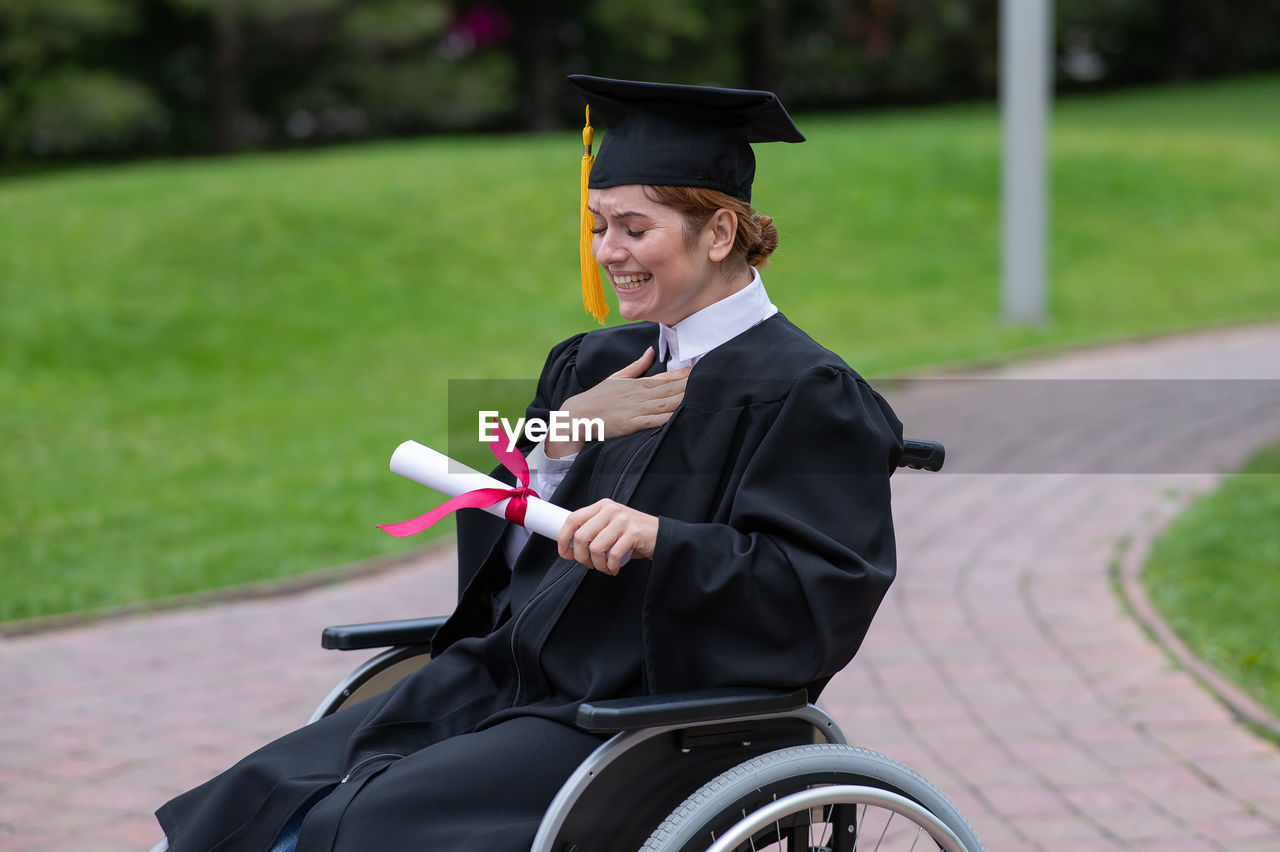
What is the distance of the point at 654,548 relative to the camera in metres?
1.91

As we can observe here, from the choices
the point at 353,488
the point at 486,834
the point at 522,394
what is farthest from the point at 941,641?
the point at 353,488

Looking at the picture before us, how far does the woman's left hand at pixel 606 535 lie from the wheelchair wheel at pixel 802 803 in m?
0.34

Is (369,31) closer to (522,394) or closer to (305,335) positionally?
(305,335)

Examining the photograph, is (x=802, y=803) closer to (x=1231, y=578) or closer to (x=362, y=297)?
(x=1231, y=578)

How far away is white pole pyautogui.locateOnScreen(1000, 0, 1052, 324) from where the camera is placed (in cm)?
1026

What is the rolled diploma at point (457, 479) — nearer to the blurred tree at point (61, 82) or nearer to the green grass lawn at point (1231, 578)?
the green grass lawn at point (1231, 578)

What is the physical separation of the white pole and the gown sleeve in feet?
29.8

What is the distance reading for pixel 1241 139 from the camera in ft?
62.5

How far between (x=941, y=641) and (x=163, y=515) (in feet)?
13.7

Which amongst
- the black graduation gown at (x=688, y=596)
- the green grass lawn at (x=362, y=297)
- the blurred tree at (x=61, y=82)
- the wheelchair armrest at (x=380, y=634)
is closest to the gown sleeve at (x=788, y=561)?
the black graduation gown at (x=688, y=596)

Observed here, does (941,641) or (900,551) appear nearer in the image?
(941,641)

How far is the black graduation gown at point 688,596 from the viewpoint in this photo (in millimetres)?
1927

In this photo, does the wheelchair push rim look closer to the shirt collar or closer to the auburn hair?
the shirt collar

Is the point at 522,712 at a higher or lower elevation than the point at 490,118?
lower
